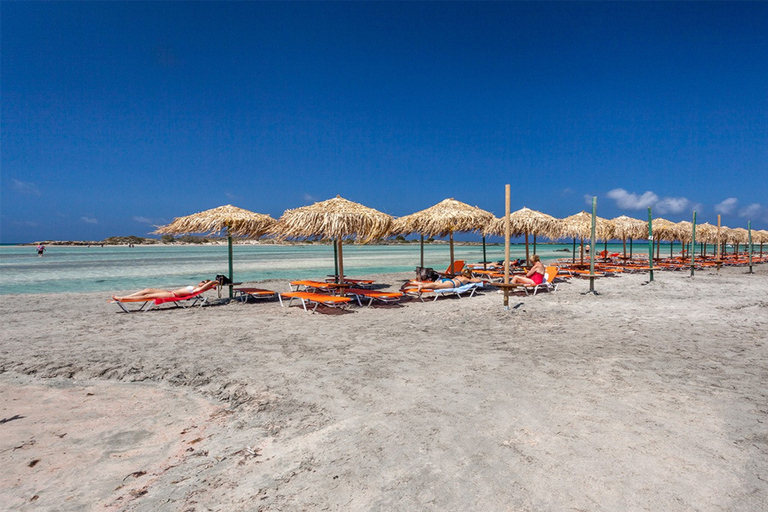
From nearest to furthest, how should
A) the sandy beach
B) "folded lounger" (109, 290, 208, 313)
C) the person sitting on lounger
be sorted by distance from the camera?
the sandy beach, "folded lounger" (109, 290, 208, 313), the person sitting on lounger

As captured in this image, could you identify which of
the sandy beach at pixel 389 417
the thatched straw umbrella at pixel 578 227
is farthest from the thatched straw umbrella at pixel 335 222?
the thatched straw umbrella at pixel 578 227

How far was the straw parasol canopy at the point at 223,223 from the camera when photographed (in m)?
8.86

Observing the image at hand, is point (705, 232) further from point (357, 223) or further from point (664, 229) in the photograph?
point (357, 223)

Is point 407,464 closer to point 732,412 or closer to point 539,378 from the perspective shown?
point 539,378

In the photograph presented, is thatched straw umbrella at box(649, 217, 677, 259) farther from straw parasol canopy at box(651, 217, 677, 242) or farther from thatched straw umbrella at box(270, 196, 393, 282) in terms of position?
thatched straw umbrella at box(270, 196, 393, 282)

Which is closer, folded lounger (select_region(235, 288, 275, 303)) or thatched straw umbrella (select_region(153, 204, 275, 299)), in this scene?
folded lounger (select_region(235, 288, 275, 303))

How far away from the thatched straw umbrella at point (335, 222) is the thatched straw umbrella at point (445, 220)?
5.47 ft

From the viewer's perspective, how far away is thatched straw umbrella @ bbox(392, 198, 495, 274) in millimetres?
10344

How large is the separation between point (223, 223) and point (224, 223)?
21 mm

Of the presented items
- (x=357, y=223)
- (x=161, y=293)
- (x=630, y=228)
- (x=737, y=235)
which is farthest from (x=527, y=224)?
(x=737, y=235)

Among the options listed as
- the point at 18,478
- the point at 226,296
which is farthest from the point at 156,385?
the point at 226,296

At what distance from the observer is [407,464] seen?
2.35 m

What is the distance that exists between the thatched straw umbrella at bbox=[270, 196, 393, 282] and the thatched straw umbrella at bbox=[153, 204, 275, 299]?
0.54 m

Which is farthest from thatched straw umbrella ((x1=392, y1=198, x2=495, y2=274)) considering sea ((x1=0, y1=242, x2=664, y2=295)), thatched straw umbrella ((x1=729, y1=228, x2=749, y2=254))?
thatched straw umbrella ((x1=729, y1=228, x2=749, y2=254))
